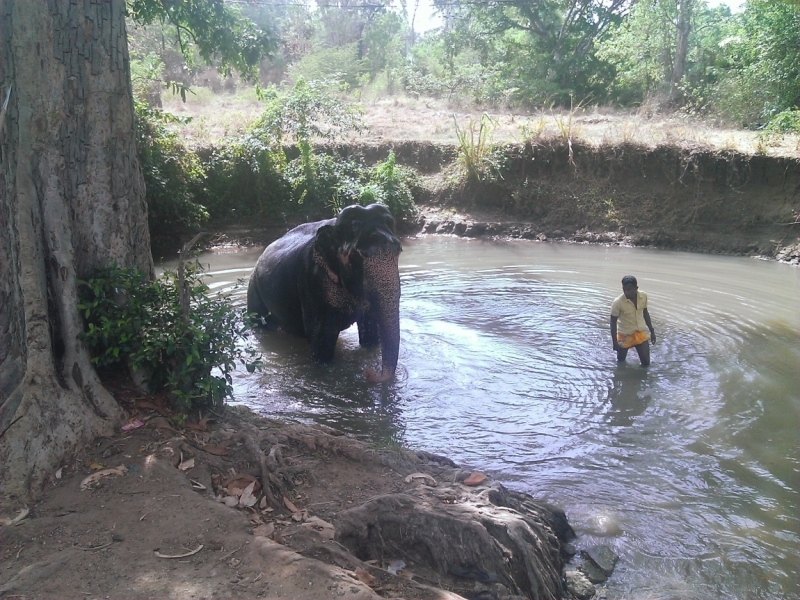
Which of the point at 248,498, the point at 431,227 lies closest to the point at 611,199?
the point at 431,227

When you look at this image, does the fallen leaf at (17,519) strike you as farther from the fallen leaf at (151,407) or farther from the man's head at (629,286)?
the man's head at (629,286)

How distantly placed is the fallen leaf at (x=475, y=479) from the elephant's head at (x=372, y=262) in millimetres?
2661

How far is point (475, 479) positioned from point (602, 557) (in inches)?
38.6

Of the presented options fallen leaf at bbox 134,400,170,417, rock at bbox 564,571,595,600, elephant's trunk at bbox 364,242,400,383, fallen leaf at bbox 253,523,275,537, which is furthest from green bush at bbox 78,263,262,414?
rock at bbox 564,571,595,600

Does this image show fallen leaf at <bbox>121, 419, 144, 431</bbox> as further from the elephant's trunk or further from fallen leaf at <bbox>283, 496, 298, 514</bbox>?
the elephant's trunk

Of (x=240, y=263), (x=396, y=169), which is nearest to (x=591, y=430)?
(x=240, y=263)

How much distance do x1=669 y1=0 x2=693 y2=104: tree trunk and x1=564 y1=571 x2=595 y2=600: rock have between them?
29452 mm

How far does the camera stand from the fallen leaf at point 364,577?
3.63 m

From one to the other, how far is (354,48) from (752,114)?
78.4 ft

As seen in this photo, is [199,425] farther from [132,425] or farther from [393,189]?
[393,189]

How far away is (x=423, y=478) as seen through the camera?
4941 millimetres

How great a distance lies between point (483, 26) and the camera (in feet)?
119

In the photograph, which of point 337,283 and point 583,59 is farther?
point 583,59

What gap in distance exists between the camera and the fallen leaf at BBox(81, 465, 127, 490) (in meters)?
4.20
